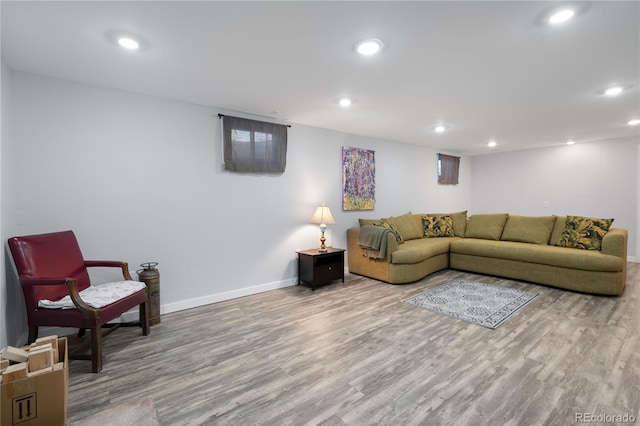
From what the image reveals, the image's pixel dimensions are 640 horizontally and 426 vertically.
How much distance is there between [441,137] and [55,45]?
16.7 feet

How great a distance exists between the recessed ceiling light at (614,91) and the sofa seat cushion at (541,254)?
1.89m

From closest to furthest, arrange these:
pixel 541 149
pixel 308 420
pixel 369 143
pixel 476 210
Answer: pixel 308 420, pixel 369 143, pixel 541 149, pixel 476 210

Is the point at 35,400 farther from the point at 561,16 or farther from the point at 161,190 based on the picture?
the point at 561,16

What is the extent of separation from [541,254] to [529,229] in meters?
0.76

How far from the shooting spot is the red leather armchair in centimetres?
203

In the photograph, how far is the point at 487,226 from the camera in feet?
16.5

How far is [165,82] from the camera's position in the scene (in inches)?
106

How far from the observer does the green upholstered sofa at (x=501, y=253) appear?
11.7 ft

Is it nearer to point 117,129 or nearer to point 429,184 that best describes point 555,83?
point 429,184

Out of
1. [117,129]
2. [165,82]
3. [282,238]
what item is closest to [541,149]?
[282,238]

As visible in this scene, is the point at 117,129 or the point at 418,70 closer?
the point at 418,70

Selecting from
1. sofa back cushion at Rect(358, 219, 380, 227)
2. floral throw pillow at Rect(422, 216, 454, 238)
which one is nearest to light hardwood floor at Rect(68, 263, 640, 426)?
sofa back cushion at Rect(358, 219, 380, 227)

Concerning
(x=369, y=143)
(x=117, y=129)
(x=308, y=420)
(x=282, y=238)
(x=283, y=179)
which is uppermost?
(x=369, y=143)

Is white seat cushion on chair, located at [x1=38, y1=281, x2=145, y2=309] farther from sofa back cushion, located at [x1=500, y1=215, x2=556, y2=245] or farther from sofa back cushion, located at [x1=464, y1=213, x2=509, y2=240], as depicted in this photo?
sofa back cushion, located at [x1=500, y1=215, x2=556, y2=245]
